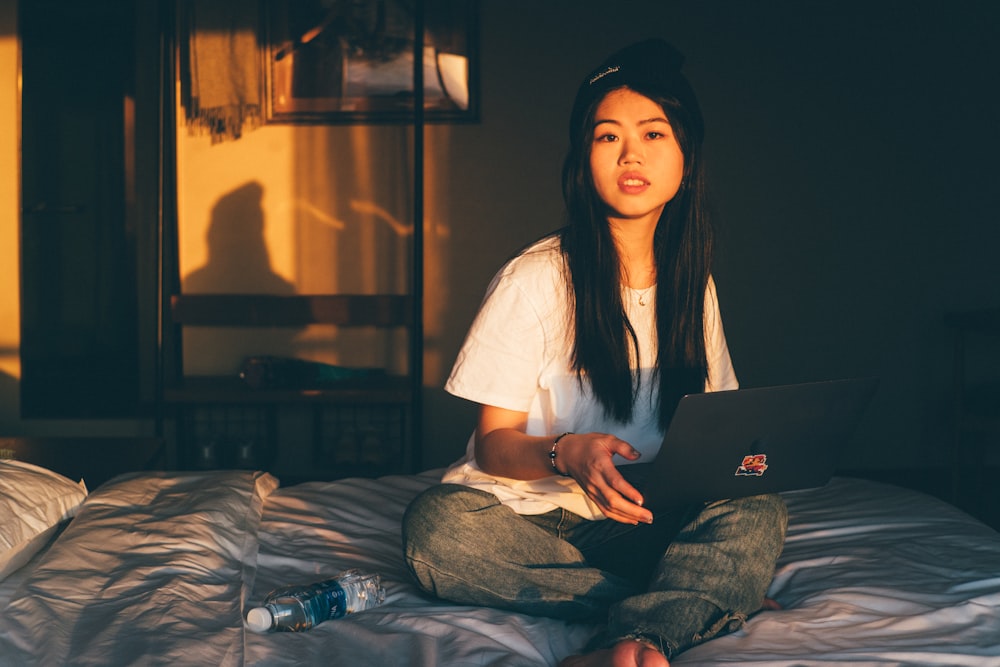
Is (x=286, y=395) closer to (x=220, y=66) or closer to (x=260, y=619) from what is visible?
(x=220, y=66)

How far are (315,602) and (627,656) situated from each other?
414 mm

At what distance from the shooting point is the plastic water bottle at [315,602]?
1.24m

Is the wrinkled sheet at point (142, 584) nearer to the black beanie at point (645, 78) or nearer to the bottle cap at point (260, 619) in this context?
the bottle cap at point (260, 619)

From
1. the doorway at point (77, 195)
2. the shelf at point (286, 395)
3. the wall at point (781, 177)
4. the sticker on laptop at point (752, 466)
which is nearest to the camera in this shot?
the sticker on laptop at point (752, 466)

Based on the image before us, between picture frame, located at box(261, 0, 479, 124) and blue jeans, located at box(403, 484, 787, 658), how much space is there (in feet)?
8.37

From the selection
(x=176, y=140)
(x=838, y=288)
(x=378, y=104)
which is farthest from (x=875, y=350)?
(x=176, y=140)

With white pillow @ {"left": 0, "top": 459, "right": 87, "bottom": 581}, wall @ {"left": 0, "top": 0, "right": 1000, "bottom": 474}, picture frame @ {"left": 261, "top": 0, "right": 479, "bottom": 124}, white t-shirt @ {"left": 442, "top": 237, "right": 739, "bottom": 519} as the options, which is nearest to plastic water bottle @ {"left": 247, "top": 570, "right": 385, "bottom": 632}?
white t-shirt @ {"left": 442, "top": 237, "right": 739, "bottom": 519}

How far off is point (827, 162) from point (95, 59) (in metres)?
3.71

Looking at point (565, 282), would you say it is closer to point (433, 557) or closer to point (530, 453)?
point (530, 453)

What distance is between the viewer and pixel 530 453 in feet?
4.57

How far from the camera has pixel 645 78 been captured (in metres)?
1.53

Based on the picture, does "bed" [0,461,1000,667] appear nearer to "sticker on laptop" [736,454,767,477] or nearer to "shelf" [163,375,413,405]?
"sticker on laptop" [736,454,767,477]

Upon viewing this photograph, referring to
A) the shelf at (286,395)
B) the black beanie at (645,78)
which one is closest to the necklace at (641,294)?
the black beanie at (645,78)

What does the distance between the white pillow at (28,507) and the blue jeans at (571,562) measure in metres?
0.51
